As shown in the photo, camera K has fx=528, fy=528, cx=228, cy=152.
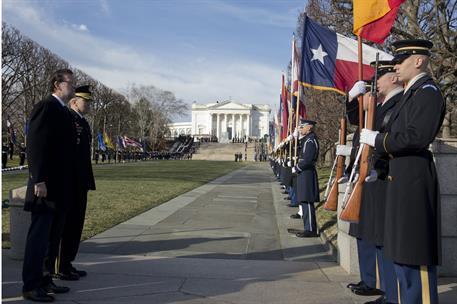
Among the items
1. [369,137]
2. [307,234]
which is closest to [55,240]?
[369,137]

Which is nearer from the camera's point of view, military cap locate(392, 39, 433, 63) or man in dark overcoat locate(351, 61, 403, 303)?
military cap locate(392, 39, 433, 63)

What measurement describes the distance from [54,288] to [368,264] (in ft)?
→ 10.9

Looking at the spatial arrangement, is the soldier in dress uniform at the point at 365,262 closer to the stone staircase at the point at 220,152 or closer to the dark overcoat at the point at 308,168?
the dark overcoat at the point at 308,168

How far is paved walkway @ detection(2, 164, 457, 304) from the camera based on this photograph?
5492 millimetres

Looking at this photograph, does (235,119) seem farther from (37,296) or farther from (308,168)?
(37,296)

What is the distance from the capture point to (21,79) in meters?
46.8

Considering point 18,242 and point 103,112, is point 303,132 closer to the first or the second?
point 18,242

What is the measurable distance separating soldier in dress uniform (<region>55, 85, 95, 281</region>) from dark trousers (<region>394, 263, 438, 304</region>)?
3.80m

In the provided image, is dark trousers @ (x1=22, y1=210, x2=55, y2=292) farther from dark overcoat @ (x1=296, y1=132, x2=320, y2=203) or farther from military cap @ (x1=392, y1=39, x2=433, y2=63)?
dark overcoat @ (x1=296, y1=132, x2=320, y2=203)

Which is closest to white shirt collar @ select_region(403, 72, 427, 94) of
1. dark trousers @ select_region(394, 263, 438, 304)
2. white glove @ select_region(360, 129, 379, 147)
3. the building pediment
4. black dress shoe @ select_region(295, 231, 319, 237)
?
white glove @ select_region(360, 129, 379, 147)

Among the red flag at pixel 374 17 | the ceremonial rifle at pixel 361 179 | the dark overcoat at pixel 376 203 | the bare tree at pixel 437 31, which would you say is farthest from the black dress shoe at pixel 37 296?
the bare tree at pixel 437 31

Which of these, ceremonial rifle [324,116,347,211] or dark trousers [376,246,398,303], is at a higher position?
ceremonial rifle [324,116,347,211]

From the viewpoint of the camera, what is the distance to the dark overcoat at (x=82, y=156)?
6309mm

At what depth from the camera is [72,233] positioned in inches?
251
